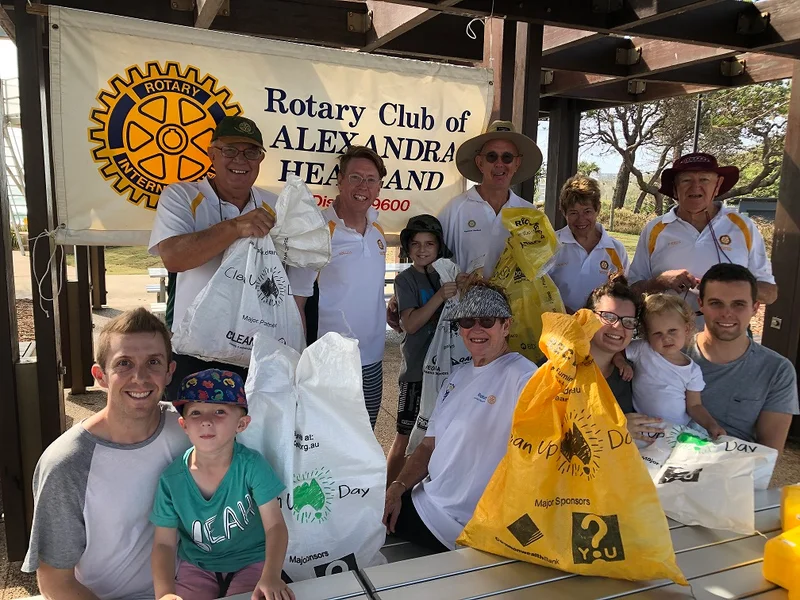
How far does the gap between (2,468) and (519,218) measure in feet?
9.06

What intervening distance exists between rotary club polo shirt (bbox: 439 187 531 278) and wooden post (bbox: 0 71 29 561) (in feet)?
7.12

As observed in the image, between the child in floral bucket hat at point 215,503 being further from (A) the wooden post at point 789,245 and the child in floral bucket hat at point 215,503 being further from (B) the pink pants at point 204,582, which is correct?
(A) the wooden post at point 789,245

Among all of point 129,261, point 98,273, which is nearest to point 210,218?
point 98,273

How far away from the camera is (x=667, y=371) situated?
7.88 ft

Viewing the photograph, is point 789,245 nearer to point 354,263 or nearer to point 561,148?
point 561,148

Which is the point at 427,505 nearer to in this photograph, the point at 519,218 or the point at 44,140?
the point at 519,218

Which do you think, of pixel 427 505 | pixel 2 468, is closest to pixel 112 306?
pixel 2 468

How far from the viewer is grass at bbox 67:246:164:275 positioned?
13980mm

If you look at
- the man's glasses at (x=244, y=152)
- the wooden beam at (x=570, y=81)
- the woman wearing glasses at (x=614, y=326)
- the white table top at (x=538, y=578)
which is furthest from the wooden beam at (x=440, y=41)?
the white table top at (x=538, y=578)

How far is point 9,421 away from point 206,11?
230 cm

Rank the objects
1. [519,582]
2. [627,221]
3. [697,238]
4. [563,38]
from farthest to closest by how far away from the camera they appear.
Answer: [627,221]
[563,38]
[697,238]
[519,582]

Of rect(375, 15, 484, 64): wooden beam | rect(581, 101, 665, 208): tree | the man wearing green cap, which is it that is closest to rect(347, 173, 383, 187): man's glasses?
the man wearing green cap

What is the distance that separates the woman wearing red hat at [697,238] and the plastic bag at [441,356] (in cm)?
104

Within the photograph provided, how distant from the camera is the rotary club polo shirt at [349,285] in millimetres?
2801
